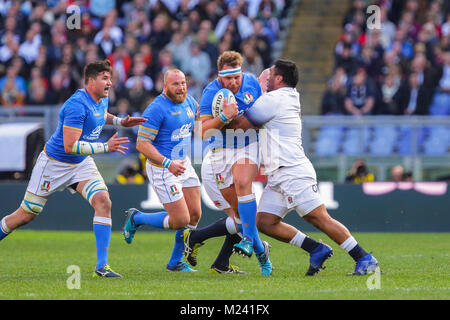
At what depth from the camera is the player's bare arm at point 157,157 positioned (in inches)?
373

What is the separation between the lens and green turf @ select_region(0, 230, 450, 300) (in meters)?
7.97

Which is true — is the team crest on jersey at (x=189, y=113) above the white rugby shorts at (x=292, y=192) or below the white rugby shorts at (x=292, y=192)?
above

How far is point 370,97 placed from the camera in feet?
58.9

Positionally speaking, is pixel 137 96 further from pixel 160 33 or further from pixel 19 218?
pixel 19 218

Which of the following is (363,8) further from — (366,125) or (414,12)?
(366,125)

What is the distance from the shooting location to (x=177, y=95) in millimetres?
9953

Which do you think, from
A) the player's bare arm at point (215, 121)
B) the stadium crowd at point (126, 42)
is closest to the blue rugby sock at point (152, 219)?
the player's bare arm at point (215, 121)

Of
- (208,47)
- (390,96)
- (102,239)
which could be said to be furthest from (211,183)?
(208,47)

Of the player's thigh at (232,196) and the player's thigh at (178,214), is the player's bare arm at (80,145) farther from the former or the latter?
the player's thigh at (232,196)

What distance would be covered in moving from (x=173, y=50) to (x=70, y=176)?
32.6 ft

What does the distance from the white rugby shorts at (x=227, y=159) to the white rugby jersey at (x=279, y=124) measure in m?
0.29

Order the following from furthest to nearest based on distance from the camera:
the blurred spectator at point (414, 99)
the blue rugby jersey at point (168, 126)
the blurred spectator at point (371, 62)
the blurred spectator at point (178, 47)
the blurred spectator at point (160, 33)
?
the blurred spectator at point (160, 33)
the blurred spectator at point (178, 47)
the blurred spectator at point (371, 62)
the blurred spectator at point (414, 99)
the blue rugby jersey at point (168, 126)
